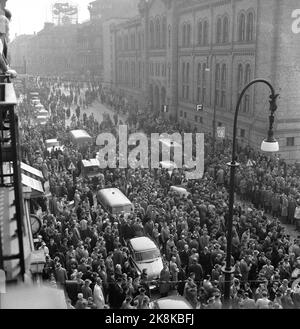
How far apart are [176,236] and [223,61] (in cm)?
2467

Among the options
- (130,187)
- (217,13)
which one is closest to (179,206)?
(130,187)

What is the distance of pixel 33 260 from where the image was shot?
6082 mm

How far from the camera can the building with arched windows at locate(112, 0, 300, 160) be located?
100.0ft

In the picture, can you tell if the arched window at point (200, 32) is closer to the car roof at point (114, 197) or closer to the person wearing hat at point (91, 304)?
the car roof at point (114, 197)

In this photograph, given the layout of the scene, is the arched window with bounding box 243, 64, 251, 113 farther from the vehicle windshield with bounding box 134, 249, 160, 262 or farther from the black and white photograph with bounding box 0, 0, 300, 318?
the vehicle windshield with bounding box 134, 249, 160, 262

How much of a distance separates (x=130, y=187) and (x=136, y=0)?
79113 mm

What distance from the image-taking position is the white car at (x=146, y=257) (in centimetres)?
1409

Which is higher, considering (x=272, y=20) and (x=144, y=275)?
(x=272, y=20)

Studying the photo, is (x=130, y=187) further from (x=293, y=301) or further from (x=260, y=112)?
(x=260, y=112)

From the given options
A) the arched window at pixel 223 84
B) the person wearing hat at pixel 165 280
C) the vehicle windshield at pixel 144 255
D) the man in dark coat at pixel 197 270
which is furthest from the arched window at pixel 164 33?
the person wearing hat at pixel 165 280

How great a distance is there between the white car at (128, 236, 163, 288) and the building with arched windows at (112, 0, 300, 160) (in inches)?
732

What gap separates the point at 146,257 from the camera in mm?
14367

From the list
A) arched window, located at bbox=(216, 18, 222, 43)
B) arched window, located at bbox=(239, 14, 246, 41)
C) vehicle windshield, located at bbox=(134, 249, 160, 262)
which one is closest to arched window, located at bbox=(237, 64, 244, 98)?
arched window, located at bbox=(239, 14, 246, 41)

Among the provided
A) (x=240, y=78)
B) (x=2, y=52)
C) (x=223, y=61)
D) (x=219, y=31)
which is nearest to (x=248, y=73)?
(x=240, y=78)
